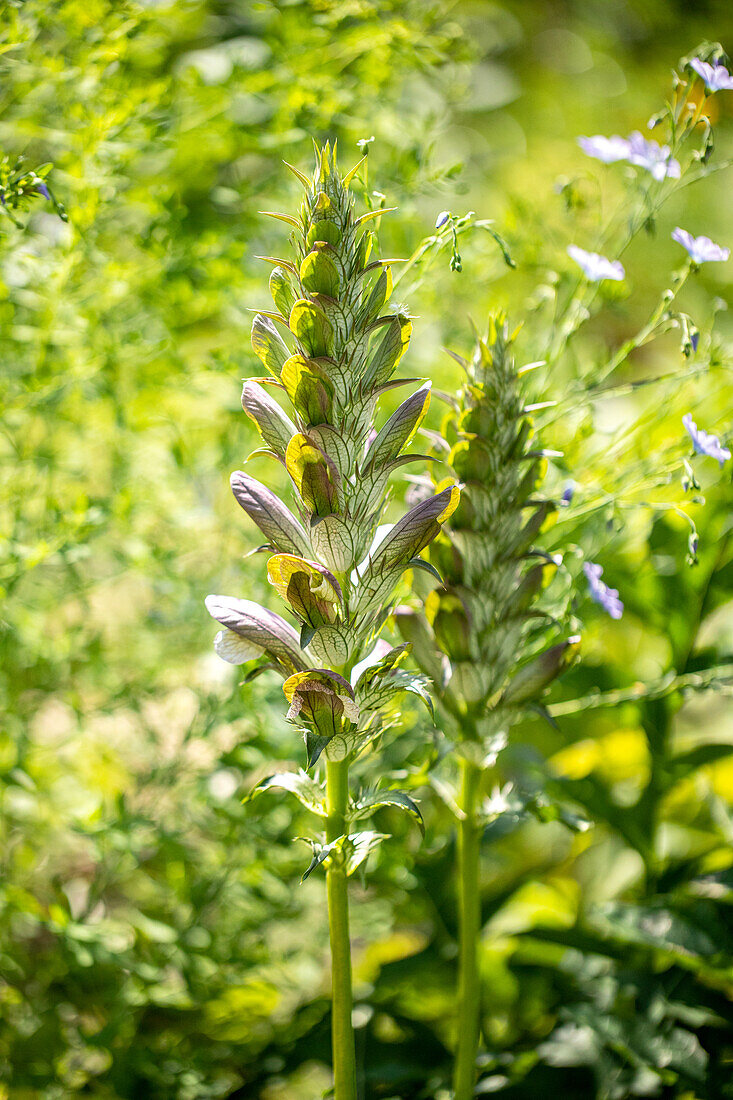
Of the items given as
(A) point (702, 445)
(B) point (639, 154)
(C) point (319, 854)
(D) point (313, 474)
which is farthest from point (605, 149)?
(C) point (319, 854)

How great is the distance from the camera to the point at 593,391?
0.52m

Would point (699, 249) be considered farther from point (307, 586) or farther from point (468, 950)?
point (468, 950)

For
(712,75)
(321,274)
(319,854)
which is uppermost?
(712,75)

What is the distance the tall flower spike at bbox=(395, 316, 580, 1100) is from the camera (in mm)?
398

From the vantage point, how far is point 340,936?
1.23 feet

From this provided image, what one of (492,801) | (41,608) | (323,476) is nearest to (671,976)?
(492,801)

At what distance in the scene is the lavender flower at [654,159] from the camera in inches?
18.1

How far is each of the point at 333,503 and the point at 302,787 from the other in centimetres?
13

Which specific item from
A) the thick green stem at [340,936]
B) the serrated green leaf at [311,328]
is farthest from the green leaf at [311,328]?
the thick green stem at [340,936]

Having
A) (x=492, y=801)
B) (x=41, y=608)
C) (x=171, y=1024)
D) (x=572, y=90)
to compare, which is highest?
(x=572, y=90)

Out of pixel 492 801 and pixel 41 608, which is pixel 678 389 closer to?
pixel 492 801

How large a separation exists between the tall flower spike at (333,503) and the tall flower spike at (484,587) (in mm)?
45

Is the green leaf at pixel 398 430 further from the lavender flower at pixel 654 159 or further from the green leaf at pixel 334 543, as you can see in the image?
the lavender flower at pixel 654 159

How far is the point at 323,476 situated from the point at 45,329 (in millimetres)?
370
